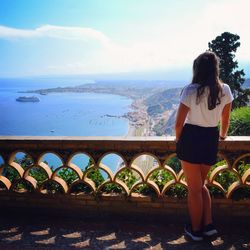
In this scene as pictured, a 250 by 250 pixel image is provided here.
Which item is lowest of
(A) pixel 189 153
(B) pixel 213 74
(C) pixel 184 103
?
(A) pixel 189 153

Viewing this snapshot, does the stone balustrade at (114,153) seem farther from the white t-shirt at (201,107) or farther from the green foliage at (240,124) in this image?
the green foliage at (240,124)

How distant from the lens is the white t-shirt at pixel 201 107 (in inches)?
103

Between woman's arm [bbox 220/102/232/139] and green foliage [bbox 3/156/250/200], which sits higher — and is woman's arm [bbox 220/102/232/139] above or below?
above

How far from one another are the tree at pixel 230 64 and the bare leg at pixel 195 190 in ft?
61.9

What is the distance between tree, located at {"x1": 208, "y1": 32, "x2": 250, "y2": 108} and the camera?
68.0 ft

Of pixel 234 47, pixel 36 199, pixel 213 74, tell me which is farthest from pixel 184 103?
pixel 234 47

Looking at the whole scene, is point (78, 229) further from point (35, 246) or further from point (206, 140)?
point (206, 140)

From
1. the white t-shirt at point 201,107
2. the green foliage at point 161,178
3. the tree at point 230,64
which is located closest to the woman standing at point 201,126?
the white t-shirt at point 201,107

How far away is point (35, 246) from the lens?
9.88 ft

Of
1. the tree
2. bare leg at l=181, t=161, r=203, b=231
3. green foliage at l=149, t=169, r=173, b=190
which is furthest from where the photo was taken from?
the tree

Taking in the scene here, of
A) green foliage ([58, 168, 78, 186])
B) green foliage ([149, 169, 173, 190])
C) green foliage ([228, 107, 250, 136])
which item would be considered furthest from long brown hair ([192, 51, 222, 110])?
green foliage ([228, 107, 250, 136])

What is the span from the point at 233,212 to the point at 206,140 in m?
1.19

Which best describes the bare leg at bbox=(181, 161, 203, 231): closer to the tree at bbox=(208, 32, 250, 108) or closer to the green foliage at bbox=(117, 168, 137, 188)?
the green foliage at bbox=(117, 168, 137, 188)

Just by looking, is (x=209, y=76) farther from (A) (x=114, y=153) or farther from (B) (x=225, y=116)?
(A) (x=114, y=153)
